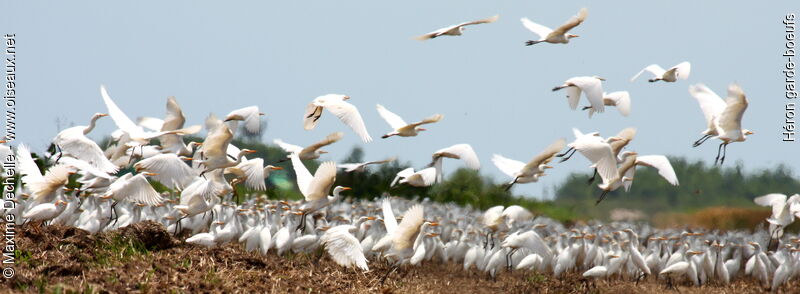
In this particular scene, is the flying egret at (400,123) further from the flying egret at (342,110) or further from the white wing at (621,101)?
the white wing at (621,101)

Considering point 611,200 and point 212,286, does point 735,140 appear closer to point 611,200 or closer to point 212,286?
point 212,286

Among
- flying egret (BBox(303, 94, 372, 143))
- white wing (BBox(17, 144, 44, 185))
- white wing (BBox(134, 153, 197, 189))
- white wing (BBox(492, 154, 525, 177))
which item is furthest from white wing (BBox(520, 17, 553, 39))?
white wing (BBox(17, 144, 44, 185))

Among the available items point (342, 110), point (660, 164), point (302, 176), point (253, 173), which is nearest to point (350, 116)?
point (342, 110)

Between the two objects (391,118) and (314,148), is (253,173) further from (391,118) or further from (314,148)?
(391,118)

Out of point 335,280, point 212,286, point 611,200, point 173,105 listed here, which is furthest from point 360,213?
point 212,286

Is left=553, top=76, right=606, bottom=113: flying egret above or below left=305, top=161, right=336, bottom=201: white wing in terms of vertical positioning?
above

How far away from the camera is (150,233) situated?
8836 millimetres

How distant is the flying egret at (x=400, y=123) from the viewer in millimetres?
9406

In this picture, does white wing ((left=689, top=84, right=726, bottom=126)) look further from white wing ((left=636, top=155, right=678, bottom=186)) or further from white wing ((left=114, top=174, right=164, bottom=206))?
white wing ((left=114, top=174, right=164, bottom=206))

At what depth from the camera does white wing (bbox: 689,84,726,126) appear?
10.1m

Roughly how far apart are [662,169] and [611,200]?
728cm

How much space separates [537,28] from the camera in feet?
34.5

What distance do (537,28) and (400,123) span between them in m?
2.03

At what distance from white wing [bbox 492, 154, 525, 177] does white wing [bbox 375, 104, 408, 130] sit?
1233 mm
